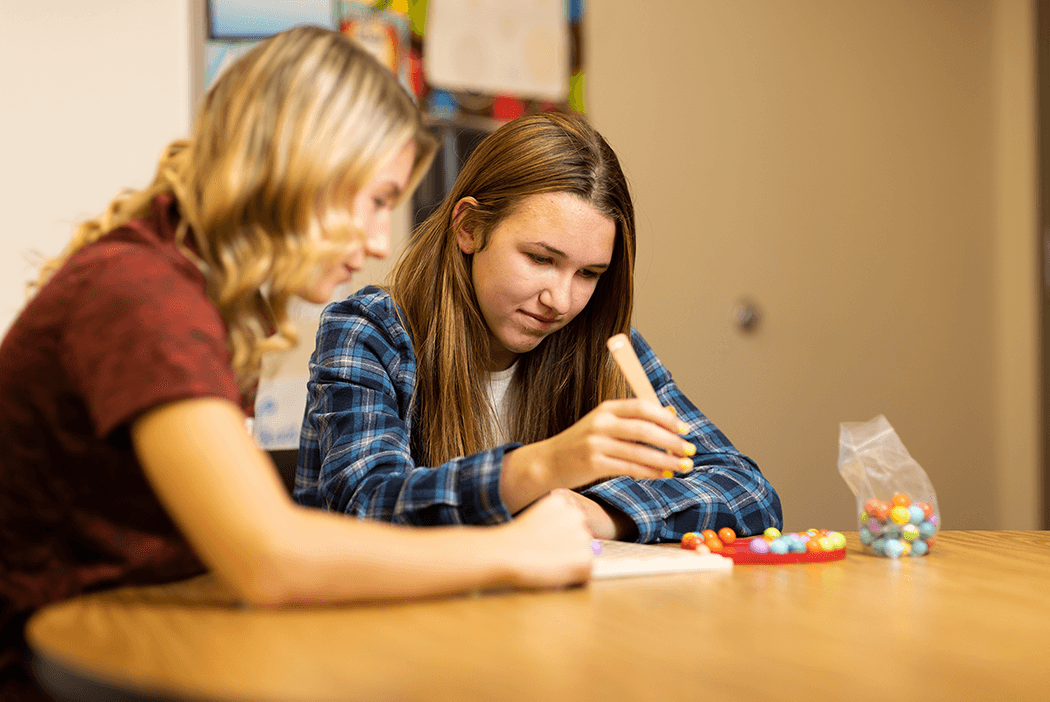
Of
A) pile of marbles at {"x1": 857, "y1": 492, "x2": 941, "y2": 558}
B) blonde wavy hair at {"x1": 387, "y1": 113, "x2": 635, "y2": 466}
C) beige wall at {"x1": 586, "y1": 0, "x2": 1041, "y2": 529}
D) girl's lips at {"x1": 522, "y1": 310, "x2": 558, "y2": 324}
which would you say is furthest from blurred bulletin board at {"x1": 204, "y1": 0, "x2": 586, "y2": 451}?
pile of marbles at {"x1": 857, "y1": 492, "x2": 941, "y2": 558}

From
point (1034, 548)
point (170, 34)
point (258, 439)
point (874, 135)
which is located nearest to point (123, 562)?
point (1034, 548)

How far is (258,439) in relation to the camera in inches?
79.3

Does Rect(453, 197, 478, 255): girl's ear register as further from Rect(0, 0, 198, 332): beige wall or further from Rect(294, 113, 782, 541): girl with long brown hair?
Rect(0, 0, 198, 332): beige wall

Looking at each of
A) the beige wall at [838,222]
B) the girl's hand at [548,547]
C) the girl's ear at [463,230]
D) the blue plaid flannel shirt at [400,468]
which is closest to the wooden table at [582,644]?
the girl's hand at [548,547]

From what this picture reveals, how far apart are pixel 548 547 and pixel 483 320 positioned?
0.71m

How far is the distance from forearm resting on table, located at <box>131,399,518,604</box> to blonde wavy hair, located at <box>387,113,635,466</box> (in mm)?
664

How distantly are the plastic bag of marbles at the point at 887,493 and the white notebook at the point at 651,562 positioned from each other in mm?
203

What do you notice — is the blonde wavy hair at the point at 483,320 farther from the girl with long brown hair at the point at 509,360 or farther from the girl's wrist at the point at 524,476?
the girl's wrist at the point at 524,476

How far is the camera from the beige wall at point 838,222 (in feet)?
8.50

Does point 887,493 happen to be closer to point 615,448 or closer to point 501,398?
point 615,448

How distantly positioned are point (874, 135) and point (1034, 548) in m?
1.99

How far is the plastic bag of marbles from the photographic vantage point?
1.07 m

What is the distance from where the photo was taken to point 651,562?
926 millimetres

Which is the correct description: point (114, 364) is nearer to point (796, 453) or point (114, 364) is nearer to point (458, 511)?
point (458, 511)
